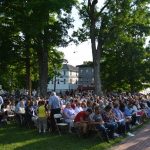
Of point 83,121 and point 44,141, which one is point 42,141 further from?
point 83,121

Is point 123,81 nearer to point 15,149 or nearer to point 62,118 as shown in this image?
point 62,118

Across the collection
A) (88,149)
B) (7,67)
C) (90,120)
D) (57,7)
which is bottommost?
(88,149)

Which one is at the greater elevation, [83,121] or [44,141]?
[83,121]

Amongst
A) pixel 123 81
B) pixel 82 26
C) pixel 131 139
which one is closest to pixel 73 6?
pixel 82 26


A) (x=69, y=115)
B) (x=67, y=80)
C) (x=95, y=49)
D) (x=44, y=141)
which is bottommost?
(x=44, y=141)

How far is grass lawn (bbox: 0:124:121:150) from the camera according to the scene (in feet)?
48.4

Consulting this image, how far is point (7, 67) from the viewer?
43.6 meters

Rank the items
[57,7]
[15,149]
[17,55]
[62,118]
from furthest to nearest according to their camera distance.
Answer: [17,55] < [57,7] < [62,118] < [15,149]

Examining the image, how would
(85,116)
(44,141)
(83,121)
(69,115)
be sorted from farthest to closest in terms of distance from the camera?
(69,115), (85,116), (83,121), (44,141)

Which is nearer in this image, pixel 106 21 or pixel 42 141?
pixel 42 141

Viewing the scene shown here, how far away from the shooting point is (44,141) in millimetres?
16125

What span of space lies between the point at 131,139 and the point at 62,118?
3989 millimetres

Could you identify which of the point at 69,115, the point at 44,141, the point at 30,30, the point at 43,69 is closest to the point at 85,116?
→ the point at 69,115

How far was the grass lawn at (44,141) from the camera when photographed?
1474cm
